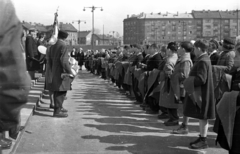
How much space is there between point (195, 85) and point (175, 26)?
114 m

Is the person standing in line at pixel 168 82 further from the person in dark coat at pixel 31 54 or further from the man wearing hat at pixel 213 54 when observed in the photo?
the person in dark coat at pixel 31 54

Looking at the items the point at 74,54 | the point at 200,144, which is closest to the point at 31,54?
the point at 200,144

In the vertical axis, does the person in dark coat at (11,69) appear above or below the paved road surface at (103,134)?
above

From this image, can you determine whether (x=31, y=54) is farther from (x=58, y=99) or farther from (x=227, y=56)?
(x=227, y=56)

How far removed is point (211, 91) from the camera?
5488mm

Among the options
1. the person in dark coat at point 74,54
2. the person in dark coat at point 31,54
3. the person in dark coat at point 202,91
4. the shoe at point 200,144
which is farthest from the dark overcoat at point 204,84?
the person in dark coat at point 74,54

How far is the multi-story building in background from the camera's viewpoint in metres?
106

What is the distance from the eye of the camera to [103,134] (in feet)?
21.5

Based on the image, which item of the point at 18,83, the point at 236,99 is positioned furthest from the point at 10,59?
the point at 236,99

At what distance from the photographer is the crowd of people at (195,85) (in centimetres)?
411

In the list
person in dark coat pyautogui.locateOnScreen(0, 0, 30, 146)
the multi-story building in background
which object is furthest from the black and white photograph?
the multi-story building in background

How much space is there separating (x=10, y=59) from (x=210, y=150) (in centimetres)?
470

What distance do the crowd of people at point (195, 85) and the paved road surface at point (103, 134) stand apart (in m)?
0.34

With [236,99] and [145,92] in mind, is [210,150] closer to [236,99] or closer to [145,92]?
[236,99]
